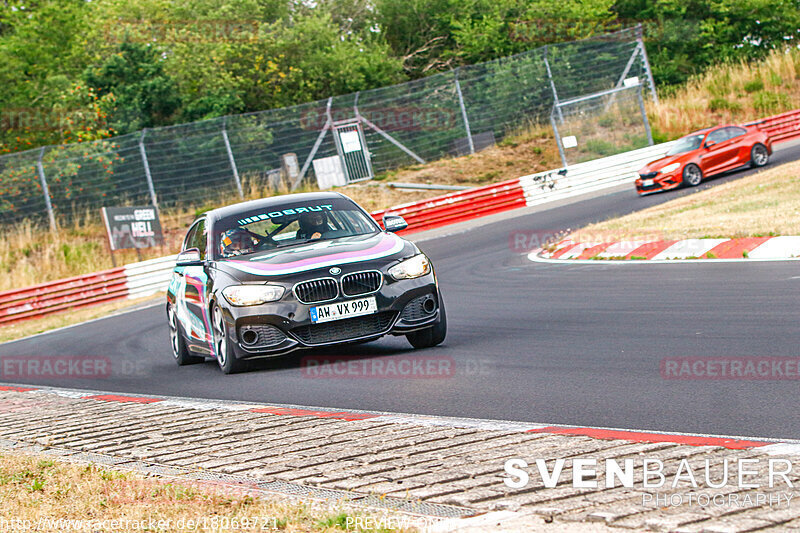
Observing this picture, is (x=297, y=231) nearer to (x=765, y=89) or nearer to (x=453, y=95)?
(x=453, y=95)

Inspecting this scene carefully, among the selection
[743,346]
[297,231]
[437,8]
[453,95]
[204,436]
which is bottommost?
[743,346]

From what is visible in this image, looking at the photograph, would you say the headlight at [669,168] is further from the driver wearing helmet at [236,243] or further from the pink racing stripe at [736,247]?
the driver wearing helmet at [236,243]

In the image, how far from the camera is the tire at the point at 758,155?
25266 mm

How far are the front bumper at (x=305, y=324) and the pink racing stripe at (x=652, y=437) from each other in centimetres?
334

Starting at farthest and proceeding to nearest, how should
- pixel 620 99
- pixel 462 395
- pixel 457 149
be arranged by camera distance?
pixel 457 149
pixel 620 99
pixel 462 395

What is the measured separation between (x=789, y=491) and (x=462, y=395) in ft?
10.8

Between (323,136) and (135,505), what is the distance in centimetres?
2772

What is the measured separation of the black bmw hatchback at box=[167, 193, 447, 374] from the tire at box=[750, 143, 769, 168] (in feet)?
59.1

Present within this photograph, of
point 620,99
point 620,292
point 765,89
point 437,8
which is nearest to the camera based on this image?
point 620,292

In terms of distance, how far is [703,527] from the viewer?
136 inches

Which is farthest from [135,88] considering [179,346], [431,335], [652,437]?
[652,437]

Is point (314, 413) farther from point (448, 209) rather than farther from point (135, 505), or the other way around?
point (448, 209)

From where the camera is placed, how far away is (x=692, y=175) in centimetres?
2448

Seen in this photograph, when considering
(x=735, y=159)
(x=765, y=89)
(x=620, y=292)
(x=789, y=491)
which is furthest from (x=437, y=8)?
(x=789, y=491)
